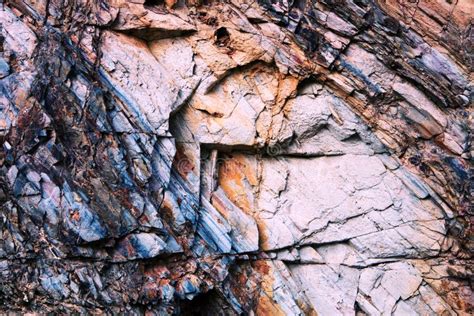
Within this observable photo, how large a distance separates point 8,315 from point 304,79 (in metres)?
7.15

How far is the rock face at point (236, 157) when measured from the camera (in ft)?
34.9

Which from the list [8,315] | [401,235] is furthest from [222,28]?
[8,315]

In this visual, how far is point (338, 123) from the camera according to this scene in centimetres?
1245

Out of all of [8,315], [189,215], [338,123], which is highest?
[338,123]

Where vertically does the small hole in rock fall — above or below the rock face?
above

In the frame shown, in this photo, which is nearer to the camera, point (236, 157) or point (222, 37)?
point (222, 37)

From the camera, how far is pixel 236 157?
1248cm

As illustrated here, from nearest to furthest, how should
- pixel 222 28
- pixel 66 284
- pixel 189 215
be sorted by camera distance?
pixel 66 284 → pixel 189 215 → pixel 222 28

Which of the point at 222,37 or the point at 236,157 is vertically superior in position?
the point at 222,37

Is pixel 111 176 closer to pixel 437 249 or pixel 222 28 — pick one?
pixel 222 28

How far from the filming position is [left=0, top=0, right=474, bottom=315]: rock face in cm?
1065

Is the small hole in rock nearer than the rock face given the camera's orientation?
No

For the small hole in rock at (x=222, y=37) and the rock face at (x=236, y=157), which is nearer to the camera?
the rock face at (x=236, y=157)

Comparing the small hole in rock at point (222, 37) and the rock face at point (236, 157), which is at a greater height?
the small hole in rock at point (222, 37)
